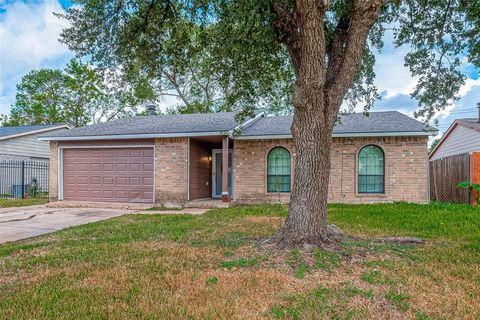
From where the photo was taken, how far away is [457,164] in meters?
12.5

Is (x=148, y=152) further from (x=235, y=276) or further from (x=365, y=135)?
(x=235, y=276)

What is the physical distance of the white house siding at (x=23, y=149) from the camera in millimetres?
19172

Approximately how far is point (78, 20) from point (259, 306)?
6328 millimetres

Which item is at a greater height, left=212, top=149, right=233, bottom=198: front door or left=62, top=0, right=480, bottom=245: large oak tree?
left=62, top=0, right=480, bottom=245: large oak tree

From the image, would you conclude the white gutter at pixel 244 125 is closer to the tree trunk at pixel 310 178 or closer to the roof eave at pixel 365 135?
the roof eave at pixel 365 135

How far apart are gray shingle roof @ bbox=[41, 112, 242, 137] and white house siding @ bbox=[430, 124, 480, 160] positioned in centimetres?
1180

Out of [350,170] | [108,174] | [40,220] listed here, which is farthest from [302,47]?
[108,174]

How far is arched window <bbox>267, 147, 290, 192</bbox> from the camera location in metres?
12.5

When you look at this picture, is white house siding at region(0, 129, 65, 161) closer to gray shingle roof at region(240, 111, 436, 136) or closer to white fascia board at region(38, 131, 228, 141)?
white fascia board at region(38, 131, 228, 141)

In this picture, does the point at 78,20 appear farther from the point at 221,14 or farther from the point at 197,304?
the point at 197,304

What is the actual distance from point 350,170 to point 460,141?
10009mm

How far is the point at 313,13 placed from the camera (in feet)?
16.3

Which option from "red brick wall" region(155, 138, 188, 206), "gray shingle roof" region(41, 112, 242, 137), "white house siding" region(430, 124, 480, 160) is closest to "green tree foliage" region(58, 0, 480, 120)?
"gray shingle roof" region(41, 112, 242, 137)

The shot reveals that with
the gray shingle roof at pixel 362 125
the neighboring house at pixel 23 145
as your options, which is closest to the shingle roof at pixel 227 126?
the gray shingle roof at pixel 362 125
